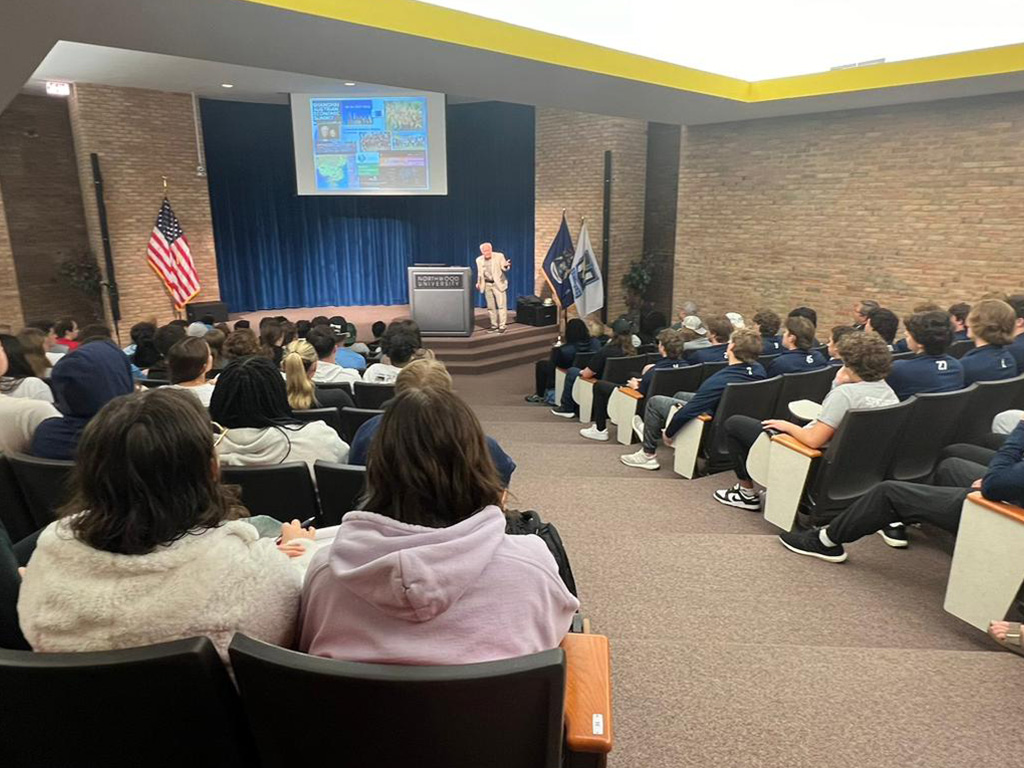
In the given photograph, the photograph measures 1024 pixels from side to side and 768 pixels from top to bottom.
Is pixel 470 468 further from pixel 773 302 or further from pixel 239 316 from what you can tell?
pixel 239 316

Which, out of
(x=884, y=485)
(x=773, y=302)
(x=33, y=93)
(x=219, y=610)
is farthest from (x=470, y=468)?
(x=33, y=93)

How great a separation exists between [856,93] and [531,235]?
23.1 feet

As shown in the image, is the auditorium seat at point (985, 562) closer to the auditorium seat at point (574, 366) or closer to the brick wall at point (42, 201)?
the auditorium seat at point (574, 366)

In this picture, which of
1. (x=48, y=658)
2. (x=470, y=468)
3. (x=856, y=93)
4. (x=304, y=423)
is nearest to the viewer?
(x=48, y=658)

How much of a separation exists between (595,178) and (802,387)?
733cm

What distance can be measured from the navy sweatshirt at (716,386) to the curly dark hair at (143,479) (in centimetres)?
348

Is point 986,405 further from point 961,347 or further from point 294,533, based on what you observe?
point 294,533

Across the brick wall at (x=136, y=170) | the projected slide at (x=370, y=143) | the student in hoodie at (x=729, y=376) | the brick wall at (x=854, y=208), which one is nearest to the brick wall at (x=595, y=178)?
the brick wall at (x=854, y=208)

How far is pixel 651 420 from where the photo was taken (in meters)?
4.89

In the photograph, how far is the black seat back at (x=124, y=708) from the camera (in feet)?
3.70

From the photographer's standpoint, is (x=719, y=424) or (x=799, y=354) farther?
(x=799, y=354)

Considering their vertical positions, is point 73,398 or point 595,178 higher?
point 595,178

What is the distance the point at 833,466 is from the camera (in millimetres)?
3305

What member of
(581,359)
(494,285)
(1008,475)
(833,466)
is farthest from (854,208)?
(1008,475)
